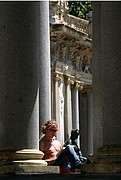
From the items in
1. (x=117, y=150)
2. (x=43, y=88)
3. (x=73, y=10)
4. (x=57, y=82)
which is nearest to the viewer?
(x=117, y=150)

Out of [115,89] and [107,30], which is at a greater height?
[107,30]

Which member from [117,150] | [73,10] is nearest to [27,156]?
[117,150]

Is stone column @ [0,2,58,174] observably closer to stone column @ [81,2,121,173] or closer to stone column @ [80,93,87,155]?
stone column @ [81,2,121,173]

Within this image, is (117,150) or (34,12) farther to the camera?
(34,12)

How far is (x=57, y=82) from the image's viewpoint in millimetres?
57188

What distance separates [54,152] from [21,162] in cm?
328

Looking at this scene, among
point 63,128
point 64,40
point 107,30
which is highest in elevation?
point 107,30

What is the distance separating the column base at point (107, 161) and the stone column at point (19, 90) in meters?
1.31

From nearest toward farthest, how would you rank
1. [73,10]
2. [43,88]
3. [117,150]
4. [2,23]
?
[117,150] → [2,23] → [43,88] → [73,10]

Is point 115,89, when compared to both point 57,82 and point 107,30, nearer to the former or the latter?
point 107,30

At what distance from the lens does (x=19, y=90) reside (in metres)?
19.6

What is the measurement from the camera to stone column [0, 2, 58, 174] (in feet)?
63.8

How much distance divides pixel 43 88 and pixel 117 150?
4.76 m

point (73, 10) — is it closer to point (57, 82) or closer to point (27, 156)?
point (57, 82)
